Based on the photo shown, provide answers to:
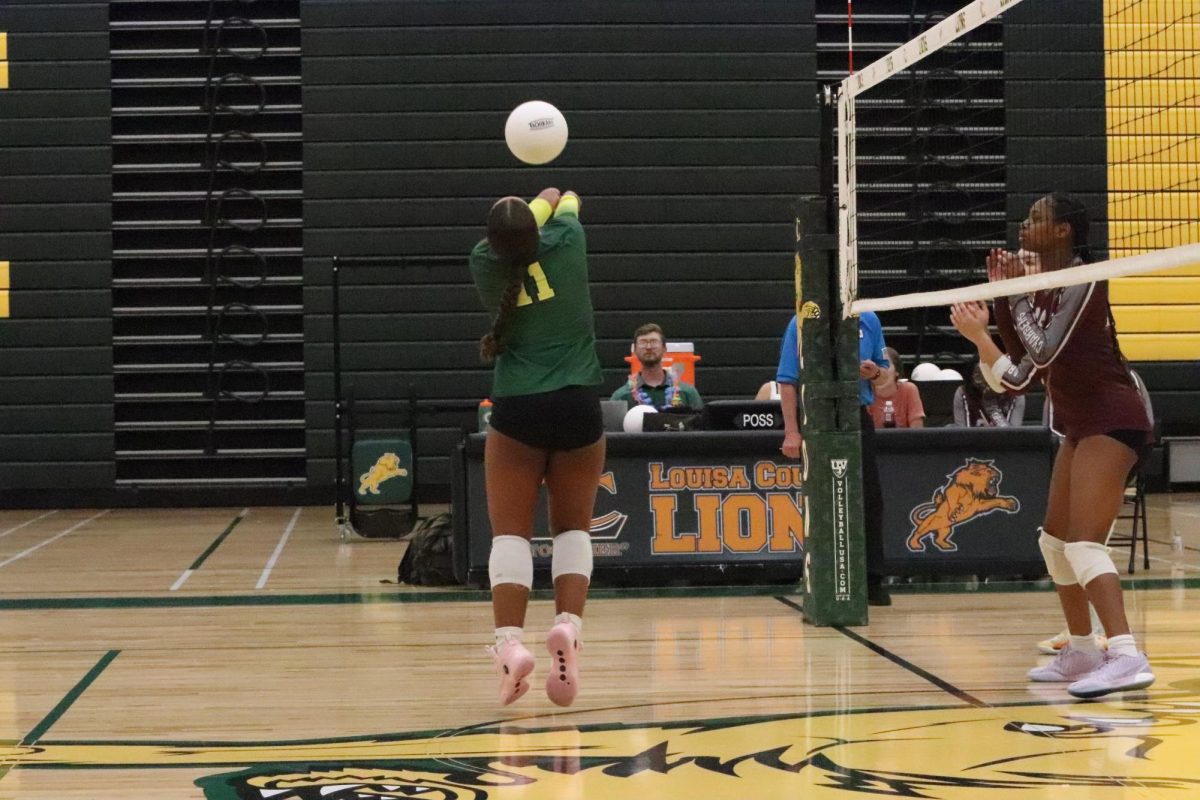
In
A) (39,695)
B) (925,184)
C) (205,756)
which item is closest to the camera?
(205,756)

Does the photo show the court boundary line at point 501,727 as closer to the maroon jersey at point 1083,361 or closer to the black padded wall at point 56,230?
the maroon jersey at point 1083,361

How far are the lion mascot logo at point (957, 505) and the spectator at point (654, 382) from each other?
1.71 meters

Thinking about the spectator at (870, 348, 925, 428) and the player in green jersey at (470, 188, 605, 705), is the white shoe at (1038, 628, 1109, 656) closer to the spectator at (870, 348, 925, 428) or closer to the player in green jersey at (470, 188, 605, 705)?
the player in green jersey at (470, 188, 605, 705)

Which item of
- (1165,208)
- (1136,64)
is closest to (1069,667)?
(1165,208)

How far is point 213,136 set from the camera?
15883 mm

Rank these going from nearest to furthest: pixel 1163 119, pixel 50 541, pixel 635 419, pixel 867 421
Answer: pixel 867 421, pixel 635 419, pixel 50 541, pixel 1163 119

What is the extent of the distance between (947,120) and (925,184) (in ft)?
2.87

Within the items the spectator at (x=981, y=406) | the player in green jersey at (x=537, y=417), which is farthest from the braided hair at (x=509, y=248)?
the spectator at (x=981, y=406)

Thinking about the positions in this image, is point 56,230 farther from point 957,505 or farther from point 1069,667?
point 1069,667

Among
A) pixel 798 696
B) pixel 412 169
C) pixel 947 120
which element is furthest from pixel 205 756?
pixel 947 120

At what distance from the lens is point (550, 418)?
5188mm

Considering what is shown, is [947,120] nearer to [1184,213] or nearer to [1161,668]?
[1184,213]

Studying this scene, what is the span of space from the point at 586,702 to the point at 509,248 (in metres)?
1.62

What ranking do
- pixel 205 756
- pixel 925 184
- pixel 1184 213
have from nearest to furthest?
pixel 205 756 → pixel 1184 213 → pixel 925 184
